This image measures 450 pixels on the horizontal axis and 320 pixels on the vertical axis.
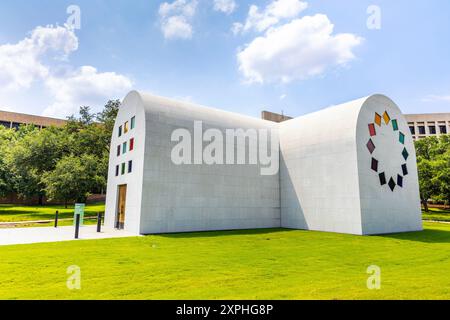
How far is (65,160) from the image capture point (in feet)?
95.8

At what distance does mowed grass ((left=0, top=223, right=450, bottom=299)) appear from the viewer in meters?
5.59

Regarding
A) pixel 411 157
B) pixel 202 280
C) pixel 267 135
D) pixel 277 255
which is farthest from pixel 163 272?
pixel 411 157

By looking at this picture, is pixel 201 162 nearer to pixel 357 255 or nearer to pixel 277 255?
pixel 277 255

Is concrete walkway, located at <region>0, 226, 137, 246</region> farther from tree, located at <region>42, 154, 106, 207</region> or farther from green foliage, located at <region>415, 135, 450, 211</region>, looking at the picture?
green foliage, located at <region>415, 135, 450, 211</region>

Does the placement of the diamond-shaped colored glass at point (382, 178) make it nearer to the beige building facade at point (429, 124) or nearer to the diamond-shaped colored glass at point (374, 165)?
the diamond-shaped colored glass at point (374, 165)

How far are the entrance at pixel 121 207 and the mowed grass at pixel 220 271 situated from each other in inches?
246

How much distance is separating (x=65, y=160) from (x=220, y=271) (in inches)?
1081

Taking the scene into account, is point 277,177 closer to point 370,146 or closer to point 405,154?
point 370,146

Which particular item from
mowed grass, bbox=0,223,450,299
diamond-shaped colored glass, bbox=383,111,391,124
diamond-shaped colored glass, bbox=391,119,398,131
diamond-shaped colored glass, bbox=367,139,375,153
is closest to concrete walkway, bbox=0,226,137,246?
mowed grass, bbox=0,223,450,299

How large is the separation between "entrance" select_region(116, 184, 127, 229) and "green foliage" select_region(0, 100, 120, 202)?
436 inches

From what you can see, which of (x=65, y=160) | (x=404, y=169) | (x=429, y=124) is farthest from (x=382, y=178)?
→ (x=429, y=124)

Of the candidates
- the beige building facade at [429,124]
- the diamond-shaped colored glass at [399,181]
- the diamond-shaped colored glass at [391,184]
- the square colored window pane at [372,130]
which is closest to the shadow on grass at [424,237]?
the diamond-shaped colored glass at [391,184]

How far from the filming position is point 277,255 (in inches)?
388
